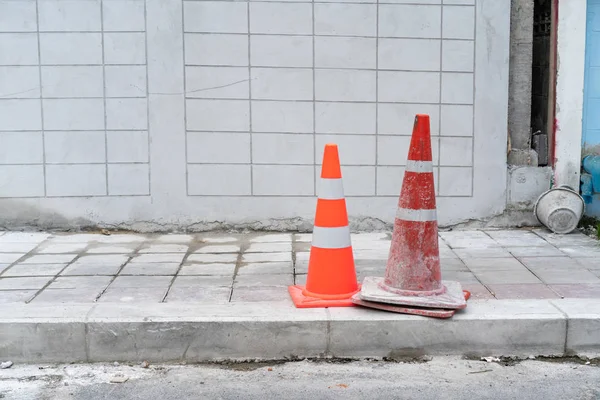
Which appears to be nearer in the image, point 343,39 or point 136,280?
point 136,280

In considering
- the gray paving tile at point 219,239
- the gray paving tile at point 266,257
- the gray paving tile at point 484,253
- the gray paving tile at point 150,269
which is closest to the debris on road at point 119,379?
the gray paving tile at point 150,269

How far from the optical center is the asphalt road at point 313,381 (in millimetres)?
3197

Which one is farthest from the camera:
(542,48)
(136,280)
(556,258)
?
(542,48)

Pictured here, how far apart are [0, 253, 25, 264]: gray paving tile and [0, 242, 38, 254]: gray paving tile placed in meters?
0.08

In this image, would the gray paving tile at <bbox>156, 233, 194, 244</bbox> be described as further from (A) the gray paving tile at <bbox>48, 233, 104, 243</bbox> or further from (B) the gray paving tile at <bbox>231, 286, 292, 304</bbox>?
(B) the gray paving tile at <bbox>231, 286, 292, 304</bbox>

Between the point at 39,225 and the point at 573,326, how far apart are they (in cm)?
428

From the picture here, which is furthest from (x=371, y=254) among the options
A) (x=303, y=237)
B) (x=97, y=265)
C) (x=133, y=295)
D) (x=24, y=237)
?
(x=24, y=237)

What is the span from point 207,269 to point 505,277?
201 cm

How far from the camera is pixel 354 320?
12.0 feet

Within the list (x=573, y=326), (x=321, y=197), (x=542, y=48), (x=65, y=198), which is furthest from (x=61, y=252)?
(x=542, y=48)

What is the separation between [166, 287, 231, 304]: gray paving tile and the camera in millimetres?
4012

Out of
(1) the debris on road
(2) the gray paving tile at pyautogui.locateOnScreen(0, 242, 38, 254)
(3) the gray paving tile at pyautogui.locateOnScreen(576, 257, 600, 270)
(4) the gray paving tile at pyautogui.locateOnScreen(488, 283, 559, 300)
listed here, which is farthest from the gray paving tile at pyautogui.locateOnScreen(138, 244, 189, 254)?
(3) the gray paving tile at pyautogui.locateOnScreen(576, 257, 600, 270)

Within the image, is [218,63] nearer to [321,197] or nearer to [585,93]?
[321,197]

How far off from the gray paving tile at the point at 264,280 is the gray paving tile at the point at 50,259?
135 centimetres
